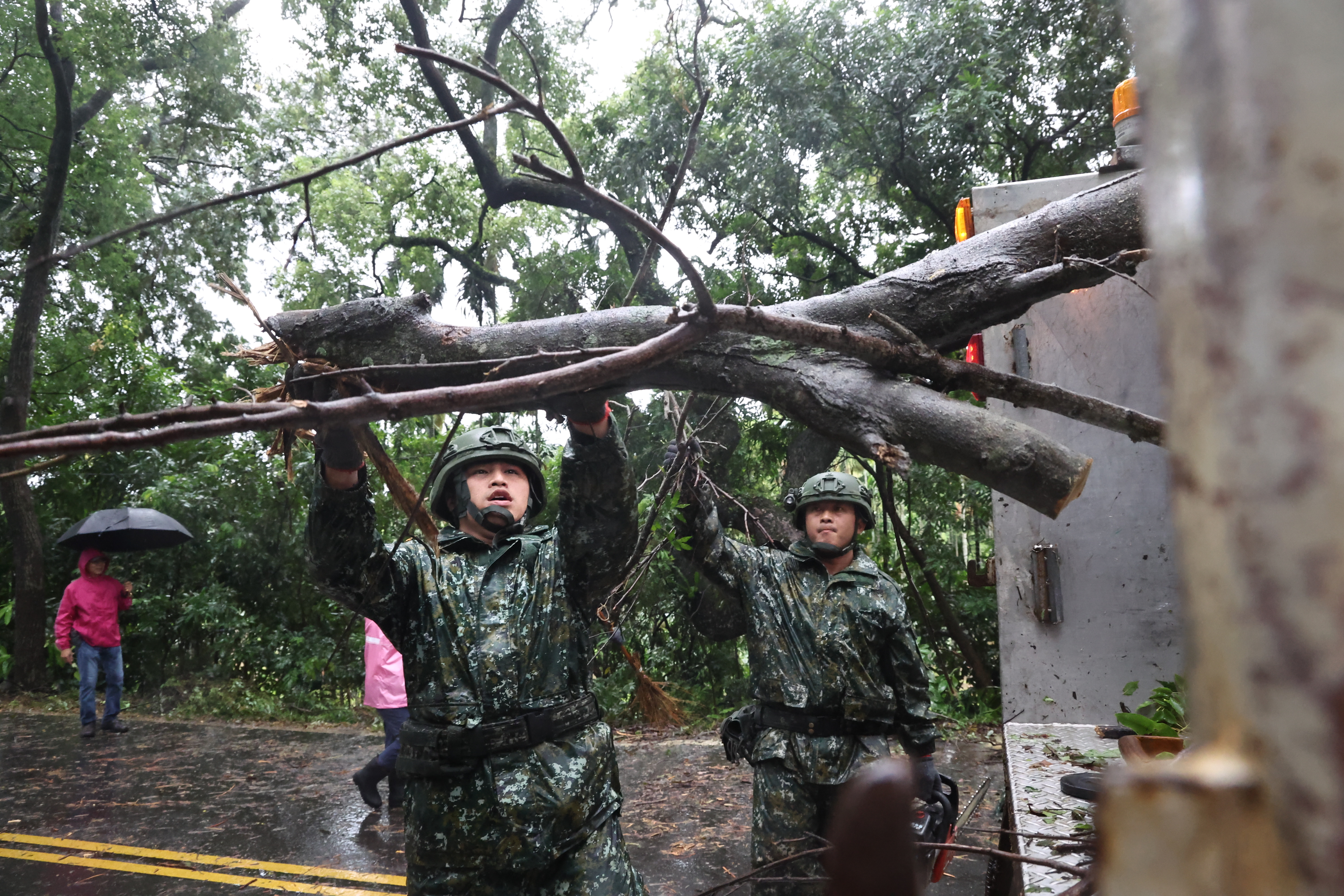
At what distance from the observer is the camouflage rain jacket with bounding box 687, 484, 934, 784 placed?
3.88 m

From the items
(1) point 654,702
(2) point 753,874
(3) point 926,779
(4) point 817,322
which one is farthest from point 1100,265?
(1) point 654,702

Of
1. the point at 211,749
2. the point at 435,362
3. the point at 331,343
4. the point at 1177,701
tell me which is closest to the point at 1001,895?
the point at 1177,701

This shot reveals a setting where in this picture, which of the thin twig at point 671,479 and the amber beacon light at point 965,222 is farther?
the amber beacon light at point 965,222

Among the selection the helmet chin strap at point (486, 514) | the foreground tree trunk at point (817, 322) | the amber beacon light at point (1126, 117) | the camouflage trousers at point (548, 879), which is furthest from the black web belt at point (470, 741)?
the amber beacon light at point (1126, 117)

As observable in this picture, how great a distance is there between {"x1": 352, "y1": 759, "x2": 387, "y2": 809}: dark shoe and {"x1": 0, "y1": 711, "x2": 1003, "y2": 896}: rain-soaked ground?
113 mm

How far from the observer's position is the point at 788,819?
149 inches

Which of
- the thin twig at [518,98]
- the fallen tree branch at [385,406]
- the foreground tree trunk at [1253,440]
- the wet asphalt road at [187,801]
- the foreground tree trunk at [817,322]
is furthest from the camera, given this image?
the wet asphalt road at [187,801]

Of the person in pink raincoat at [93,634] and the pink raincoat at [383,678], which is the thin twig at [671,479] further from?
the person in pink raincoat at [93,634]

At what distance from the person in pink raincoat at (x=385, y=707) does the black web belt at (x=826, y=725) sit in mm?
3190

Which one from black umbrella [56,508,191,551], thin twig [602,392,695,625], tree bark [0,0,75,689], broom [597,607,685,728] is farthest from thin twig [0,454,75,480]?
tree bark [0,0,75,689]

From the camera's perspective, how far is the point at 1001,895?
3.95m

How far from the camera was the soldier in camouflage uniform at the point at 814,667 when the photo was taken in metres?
3.80

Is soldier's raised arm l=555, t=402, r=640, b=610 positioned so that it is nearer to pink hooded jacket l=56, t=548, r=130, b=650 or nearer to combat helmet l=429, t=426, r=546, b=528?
combat helmet l=429, t=426, r=546, b=528

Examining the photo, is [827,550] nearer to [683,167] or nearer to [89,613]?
[683,167]
